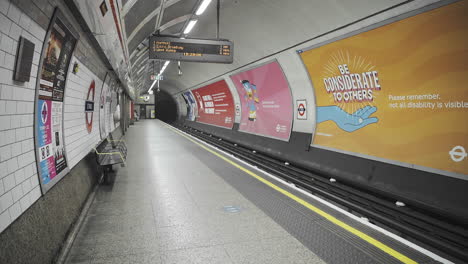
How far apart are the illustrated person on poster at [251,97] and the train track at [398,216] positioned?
4.34 m

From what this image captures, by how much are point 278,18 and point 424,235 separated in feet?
15.3

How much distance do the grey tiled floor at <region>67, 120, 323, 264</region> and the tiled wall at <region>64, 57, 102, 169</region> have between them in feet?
2.56

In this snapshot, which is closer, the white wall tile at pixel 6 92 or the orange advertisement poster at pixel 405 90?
the white wall tile at pixel 6 92

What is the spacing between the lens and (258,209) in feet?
12.6

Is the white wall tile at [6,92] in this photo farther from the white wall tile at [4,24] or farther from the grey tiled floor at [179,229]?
the grey tiled floor at [179,229]

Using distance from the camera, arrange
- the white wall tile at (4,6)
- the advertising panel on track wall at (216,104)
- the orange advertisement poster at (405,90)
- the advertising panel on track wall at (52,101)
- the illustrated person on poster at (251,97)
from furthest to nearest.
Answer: the advertising panel on track wall at (216,104) → the illustrated person on poster at (251,97) → the orange advertisement poster at (405,90) → the advertising panel on track wall at (52,101) → the white wall tile at (4,6)

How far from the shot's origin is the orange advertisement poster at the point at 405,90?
353 cm

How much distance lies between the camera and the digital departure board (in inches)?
263

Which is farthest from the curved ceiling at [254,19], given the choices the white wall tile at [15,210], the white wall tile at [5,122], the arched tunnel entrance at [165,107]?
the arched tunnel entrance at [165,107]

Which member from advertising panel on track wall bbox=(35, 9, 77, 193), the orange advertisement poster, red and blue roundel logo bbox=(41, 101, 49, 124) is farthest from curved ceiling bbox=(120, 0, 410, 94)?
red and blue roundel logo bbox=(41, 101, 49, 124)

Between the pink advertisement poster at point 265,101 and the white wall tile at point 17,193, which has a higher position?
the pink advertisement poster at point 265,101

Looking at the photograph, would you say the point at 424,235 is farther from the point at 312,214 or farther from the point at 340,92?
the point at 340,92

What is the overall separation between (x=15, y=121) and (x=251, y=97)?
30.0 ft

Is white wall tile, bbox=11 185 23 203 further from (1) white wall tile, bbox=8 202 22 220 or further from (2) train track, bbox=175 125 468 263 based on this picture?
(2) train track, bbox=175 125 468 263
